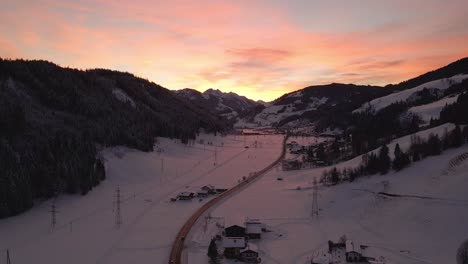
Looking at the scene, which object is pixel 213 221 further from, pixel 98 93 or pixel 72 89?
pixel 98 93

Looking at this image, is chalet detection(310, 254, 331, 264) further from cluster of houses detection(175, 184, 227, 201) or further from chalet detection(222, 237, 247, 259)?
cluster of houses detection(175, 184, 227, 201)

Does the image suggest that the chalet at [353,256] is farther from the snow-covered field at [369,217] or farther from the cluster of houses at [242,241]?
the cluster of houses at [242,241]

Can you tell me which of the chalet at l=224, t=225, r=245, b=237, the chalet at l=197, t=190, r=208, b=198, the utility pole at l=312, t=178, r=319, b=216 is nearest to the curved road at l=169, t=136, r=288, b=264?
the chalet at l=197, t=190, r=208, b=198

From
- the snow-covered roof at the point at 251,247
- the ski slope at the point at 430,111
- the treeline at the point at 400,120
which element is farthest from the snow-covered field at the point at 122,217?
the ski slope at the point at 430,111

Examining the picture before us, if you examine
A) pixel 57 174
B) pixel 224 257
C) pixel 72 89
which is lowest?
pixel 224 257

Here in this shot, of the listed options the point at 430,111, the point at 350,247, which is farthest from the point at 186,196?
A: the point at 430,111

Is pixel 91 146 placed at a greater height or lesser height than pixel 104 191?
greater

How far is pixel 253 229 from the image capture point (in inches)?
1682

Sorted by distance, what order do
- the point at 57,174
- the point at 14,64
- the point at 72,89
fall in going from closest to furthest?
the point at 57,174
the point at 14,64
the point at 72,89

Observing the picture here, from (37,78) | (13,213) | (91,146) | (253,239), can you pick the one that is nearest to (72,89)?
(37,78)

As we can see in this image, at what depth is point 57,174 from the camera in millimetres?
57406

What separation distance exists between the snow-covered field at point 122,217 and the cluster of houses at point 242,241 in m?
5.49

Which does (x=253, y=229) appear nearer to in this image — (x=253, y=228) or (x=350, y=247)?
(x=253, y=228)

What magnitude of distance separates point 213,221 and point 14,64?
7328 cm
